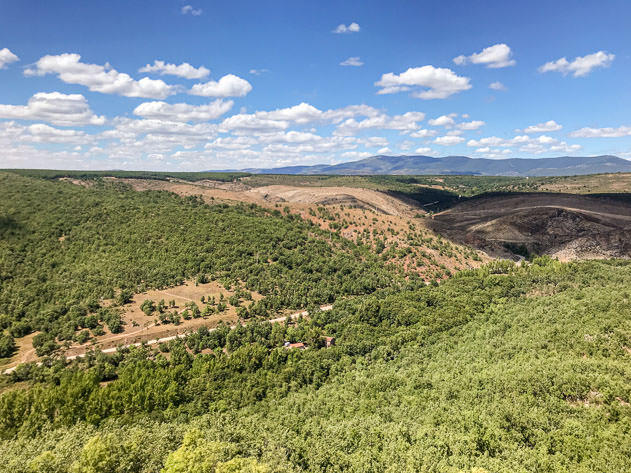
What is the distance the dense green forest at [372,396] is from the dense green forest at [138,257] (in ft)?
69.2

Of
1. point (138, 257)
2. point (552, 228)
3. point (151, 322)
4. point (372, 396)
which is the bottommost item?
point (151, 322)

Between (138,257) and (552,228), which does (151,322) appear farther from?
(552,228)

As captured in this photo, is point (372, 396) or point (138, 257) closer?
point (372, 396)

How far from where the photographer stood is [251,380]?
47.5 m

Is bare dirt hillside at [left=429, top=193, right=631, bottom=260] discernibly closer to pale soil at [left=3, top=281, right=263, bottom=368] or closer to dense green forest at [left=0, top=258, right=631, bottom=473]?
dense green forest at [left=0, top=258, right=631, bottom=473]

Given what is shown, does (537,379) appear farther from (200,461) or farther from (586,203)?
(586,203)

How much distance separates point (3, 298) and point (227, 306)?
50613 millimetres

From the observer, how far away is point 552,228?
128375mm

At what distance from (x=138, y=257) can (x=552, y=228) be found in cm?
15371

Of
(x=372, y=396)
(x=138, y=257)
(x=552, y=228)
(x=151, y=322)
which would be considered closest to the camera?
(x=372, y=396)

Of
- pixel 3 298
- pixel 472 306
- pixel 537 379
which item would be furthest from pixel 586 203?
pixel 3 298

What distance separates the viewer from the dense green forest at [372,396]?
2539 cm

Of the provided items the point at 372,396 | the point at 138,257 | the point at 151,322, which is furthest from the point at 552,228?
the point at 138,257

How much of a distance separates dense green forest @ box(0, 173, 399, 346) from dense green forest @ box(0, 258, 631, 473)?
2109 cm
